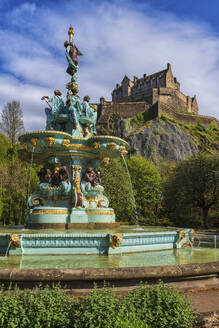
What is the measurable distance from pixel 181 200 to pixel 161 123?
168 feet

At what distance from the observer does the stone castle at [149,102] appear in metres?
91.6

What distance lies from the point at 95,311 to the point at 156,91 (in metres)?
101

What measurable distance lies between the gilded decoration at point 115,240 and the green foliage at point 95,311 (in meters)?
3.42

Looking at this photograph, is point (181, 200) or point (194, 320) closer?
point (194, 320)

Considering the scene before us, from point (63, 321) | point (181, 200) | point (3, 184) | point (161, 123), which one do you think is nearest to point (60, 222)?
point (63, 321)

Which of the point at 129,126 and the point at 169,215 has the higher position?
the point at 129,126

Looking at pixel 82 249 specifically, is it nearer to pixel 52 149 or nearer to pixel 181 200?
pixel 52 149

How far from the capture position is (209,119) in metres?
102

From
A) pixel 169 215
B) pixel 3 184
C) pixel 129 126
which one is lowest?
pixel 169 215

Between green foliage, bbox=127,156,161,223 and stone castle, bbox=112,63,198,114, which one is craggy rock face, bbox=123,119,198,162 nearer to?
stone castle, bbox=112,63,198,114

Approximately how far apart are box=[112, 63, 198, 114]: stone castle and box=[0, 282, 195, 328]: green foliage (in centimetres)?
9664

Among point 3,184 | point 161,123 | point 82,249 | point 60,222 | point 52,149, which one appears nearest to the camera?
point 82,249

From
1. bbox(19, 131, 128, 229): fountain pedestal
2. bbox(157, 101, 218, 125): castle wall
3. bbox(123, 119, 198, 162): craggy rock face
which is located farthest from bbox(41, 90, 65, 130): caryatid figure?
bbox(157, 101, 218, 125): castle wall

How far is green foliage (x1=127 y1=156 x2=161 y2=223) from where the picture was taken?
1548 inches
